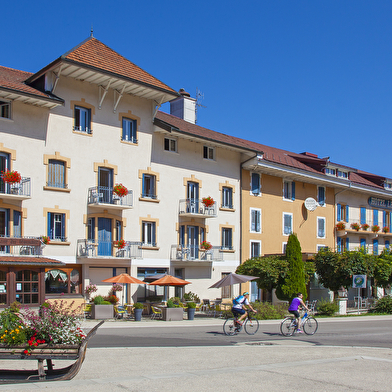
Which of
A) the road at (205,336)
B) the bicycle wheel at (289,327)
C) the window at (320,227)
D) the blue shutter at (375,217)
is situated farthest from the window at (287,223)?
the bicycle wheel at (289,327)

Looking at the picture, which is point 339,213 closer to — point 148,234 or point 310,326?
point 148,234

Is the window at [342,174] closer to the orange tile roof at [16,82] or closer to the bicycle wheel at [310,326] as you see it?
the orange tile roof at [16,82]

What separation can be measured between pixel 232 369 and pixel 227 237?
85.5 ft

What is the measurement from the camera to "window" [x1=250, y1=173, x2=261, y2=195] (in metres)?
38.9

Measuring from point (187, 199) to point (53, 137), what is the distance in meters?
9.87

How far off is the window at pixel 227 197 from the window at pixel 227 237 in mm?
1680

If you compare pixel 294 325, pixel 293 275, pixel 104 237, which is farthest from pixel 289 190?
pixel 294 325

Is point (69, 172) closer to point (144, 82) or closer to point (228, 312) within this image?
point (144, 82)

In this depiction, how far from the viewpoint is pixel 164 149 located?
33750 mm

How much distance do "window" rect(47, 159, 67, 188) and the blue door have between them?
318 centimetres

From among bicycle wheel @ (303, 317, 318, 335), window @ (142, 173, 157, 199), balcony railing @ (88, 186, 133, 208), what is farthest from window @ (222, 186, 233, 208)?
bicycle wheel @ (303, 317, 318, 335)

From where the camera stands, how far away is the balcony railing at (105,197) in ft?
96.9

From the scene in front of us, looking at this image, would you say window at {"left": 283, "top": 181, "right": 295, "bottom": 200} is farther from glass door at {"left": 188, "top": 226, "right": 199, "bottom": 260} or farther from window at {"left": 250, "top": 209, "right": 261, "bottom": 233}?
glass door at {"left": 188, "top": 226, "right": 199, "bottom": 260}

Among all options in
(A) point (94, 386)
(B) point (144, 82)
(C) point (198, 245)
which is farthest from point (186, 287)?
(A) point (94, 386)
